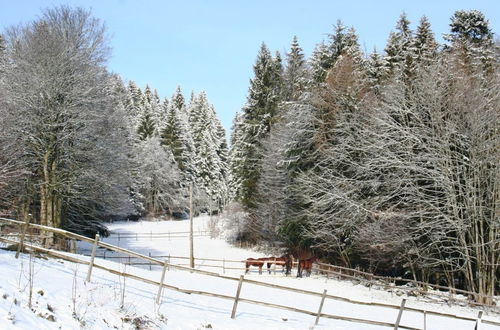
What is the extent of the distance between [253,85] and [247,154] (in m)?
7.02

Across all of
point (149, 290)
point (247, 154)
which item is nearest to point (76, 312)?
point (149, 290)

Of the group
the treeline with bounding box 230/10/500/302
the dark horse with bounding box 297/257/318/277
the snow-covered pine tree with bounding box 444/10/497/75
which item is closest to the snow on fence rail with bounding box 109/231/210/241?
the treeline with bounding box 230/10/500/302

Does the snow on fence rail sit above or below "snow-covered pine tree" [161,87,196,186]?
below

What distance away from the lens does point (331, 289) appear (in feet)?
75.2

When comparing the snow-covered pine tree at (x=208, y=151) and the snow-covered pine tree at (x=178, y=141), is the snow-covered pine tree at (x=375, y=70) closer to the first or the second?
the snow-covered pine tree at (x=208, y=151)

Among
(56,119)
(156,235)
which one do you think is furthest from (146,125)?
(56,119)

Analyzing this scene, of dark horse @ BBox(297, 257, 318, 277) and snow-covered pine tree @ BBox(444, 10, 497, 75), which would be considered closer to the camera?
dark horse @ BBox(297, 257, 318, 277)

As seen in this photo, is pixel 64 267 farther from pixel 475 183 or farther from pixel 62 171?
pixel 475 183

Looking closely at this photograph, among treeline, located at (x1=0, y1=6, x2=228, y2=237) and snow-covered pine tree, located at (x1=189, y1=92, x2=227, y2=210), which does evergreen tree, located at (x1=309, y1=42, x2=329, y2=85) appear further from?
snow-covered pine tree, located at (x1=189, y1=92, x2=227, y2=210)

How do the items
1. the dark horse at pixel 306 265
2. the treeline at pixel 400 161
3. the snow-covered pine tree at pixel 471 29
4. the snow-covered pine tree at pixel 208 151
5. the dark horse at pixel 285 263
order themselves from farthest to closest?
1. the snow-covered pine tree at pixel 208 151
2. the snow-covered pine tree at pixel 471 29
3. the dark horse at pixel 285 263
4. the dark horse at pixel 306 265
5. the treeline at pixel 400 161

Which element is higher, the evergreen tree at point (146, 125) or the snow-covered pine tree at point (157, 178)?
the evergreen tree at point (146, 125)

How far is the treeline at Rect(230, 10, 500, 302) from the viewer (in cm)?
2061

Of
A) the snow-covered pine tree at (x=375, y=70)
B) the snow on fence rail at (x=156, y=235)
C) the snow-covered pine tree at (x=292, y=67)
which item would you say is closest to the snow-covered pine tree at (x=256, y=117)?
the snow-covered pine tree at (x=292, y=67)

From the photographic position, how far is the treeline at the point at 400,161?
2061 centimetres
